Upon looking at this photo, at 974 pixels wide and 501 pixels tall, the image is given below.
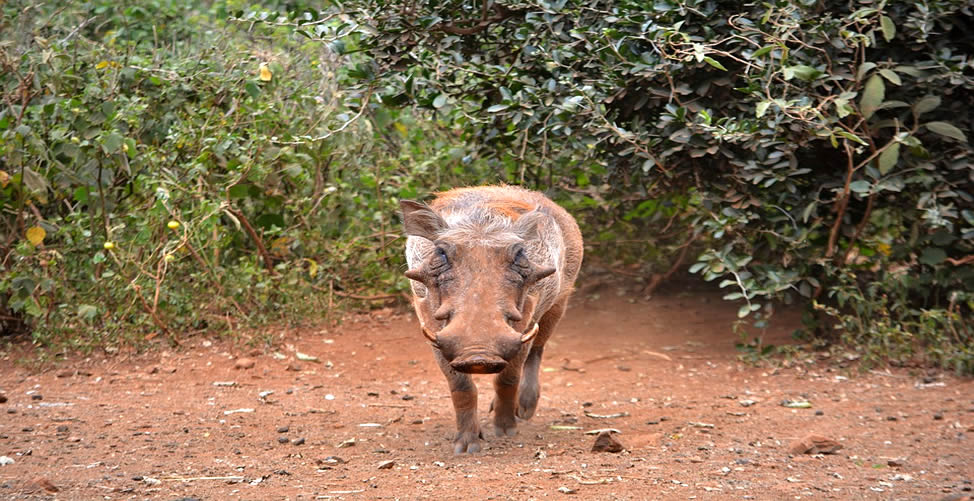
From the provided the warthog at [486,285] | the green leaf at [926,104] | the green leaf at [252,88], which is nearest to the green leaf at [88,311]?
the green leaf at [252,88]

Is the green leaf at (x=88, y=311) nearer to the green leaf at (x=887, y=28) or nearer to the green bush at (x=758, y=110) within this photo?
the green bush at (x=758, y=110)

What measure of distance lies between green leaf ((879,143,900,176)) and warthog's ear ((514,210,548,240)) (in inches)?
90.4

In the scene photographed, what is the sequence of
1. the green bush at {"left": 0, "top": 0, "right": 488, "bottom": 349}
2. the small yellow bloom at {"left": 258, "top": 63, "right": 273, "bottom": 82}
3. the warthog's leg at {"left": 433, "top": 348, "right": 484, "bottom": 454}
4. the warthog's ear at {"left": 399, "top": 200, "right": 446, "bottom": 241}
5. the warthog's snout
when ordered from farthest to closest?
the small yellow bloom at {"left": 258, "top": 63, "right": 273, "bottom": 82} < the green bush at {"left": 0, "top": 0, "right": 488, "bottom": 349} < the warthog's leg at {"left": 433, "top": 348, "right": 484, "bottom": 454} < the warthog's ear at {"left": 399, "top": 200, "right": 446, "bottom": 241} < the warthog's snout

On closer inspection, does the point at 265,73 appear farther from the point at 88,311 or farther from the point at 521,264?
the point at 521,264

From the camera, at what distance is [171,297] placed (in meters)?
6.59

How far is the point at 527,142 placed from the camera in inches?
263

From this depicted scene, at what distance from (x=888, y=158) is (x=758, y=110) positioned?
3.09 feet

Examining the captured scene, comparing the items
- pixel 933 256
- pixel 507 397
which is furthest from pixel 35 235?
pixel 933 256

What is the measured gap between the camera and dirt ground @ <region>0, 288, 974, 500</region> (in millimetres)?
4074

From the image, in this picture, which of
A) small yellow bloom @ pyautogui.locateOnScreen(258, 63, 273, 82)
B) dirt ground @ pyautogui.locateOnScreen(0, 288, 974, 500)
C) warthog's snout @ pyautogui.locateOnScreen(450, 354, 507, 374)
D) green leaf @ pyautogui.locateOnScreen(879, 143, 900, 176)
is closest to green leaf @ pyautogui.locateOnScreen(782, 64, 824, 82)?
green leaf @ pyautogui.locateOnScreen(879, 143, 900, 176)

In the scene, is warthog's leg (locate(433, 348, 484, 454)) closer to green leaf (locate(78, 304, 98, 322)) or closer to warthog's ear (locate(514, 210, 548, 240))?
warthog's ear (locate(514, 210, 548, 240))

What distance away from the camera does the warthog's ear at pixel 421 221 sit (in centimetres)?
472

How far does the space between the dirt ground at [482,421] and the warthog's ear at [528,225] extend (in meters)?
1.04

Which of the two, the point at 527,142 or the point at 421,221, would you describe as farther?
the point at 527,142
